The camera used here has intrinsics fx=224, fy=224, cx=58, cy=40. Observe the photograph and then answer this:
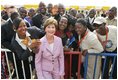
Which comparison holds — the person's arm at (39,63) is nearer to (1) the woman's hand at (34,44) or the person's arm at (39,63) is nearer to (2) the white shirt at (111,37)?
(1) the woman's hand at (34,44)

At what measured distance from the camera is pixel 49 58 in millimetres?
3328

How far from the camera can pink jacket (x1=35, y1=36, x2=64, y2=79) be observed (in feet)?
10.8

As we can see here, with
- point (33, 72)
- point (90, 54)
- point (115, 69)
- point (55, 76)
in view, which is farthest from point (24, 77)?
point (115, 69)

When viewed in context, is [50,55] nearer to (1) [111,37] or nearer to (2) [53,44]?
(2) [53,44]

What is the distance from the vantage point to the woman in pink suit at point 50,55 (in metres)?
3.27

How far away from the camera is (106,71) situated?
3.90m

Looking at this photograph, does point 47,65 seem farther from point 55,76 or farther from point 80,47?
point 80,47

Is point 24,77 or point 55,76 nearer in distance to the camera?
point 55,76

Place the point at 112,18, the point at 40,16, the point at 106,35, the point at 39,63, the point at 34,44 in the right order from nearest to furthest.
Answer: the point at 34,44 < the point at 39,63 < the point at 106,35 < the point at 112,18 < the point at 40,16

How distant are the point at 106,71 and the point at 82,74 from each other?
0.43 meters

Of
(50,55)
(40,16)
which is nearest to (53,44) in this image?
(50,55)

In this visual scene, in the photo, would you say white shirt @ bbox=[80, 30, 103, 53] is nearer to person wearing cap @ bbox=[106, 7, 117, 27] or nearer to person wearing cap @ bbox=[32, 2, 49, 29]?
person wearing cap @ bbox=[32, 2, 49, 29]

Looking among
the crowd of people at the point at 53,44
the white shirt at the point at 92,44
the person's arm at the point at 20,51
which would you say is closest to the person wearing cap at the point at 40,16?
the crowd of people at the point at 53,44

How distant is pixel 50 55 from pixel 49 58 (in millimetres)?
49
